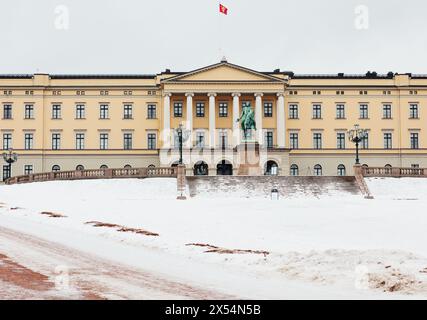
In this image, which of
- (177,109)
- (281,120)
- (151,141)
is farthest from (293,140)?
(151,141)

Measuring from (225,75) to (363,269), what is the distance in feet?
223

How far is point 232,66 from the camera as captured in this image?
259ft

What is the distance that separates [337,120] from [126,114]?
2838 centimetres

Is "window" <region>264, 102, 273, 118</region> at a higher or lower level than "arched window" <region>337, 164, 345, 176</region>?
higher

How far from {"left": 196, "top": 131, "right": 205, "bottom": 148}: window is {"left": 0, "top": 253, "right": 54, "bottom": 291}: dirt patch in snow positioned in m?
66.2

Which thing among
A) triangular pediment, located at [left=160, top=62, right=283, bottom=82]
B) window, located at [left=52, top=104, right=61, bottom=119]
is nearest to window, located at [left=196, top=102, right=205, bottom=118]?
triangular pediment, located at [left=160, top=62, right=283, bottom=82]

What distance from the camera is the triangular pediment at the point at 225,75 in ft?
259

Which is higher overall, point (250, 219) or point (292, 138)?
point (292, 138)

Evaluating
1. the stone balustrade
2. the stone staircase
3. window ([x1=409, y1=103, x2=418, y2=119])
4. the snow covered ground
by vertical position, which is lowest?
the snow covered ground

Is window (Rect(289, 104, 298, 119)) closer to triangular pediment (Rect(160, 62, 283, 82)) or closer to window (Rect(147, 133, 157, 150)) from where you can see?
triangular pediment (Rect(160, 62, 283, 82))

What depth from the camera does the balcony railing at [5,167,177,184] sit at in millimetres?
58469

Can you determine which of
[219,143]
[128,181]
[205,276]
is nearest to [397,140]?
[219,143]
